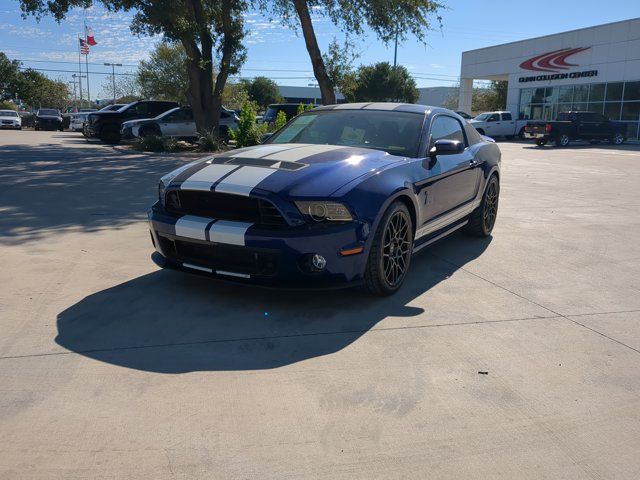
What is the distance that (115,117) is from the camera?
23.0 m

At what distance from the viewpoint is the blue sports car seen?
403 cm

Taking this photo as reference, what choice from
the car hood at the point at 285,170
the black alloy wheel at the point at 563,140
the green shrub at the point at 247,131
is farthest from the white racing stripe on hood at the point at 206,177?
the black alloy wheel at the point at 563,140

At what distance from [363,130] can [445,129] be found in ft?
3.23

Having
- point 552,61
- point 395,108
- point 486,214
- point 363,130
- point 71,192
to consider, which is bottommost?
point 71,192

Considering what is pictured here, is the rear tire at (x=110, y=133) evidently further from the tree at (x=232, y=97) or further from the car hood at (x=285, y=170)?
the tree at (x=232, y=97)

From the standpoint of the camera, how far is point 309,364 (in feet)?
11.2

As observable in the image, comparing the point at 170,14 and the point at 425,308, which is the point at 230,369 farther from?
the point at 170,14

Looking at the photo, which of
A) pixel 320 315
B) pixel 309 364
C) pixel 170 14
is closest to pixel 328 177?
pixel 320 315

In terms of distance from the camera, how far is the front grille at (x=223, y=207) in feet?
13.4

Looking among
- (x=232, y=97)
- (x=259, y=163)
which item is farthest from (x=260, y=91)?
(x=259, y=163)

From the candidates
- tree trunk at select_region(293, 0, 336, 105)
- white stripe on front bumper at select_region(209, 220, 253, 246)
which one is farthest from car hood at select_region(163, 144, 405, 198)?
tree trunk at select_region(293, 0, 336, 105)

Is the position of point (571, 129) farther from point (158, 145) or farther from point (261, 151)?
point (261, 151)

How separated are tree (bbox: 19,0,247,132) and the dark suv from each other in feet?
14.5

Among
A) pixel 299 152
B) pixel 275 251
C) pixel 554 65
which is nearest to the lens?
pixel 275 251
